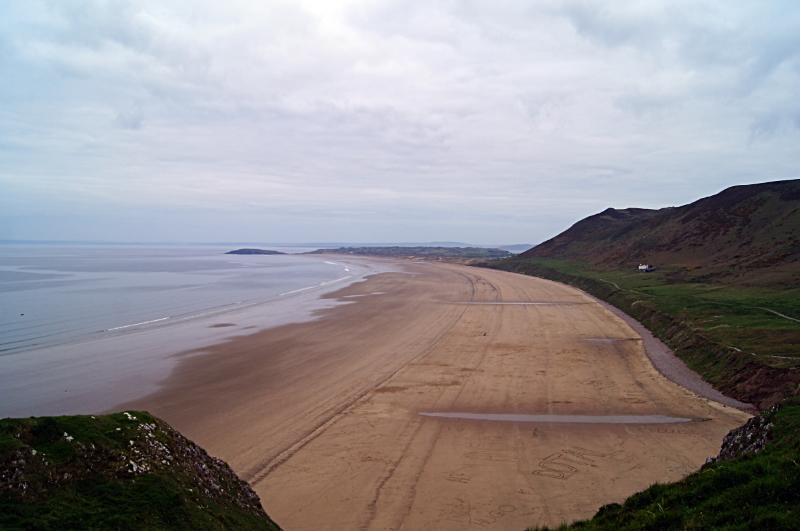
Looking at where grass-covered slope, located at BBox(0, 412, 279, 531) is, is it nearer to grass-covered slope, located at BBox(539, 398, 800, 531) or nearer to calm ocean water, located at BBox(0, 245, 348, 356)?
grass-covered slope, located at BBox(539, 398, 800, 531)

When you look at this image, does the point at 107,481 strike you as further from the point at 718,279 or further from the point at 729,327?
the point at 718,279

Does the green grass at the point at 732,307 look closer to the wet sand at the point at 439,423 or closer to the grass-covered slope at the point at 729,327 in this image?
the grass-covered slope at the point at 729,327

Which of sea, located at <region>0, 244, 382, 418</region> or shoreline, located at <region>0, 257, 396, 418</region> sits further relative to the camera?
sea, located at <region>0, 244, 382, 418</region>

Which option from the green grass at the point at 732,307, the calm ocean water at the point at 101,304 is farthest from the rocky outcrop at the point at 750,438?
the calm ocean water at the point at 101,304

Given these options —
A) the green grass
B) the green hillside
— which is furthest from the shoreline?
the green grass

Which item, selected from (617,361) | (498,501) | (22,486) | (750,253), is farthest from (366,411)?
(750,253)

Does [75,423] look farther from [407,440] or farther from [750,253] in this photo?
[750,253]
